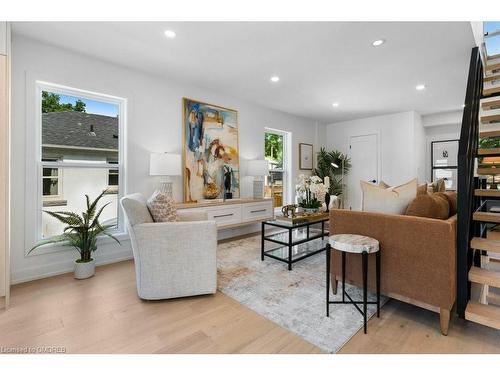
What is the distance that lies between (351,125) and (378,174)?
4.41 feet

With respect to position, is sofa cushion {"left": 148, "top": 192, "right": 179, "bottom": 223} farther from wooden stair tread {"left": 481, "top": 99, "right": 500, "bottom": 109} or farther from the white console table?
wooden stair tread {"left": 481, "top": 99, "right": 500, "bottom": 109}

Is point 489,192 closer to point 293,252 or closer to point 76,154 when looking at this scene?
point 293,252

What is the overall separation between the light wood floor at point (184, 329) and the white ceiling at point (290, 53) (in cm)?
248

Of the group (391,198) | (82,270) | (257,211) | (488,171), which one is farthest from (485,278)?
(82,270)

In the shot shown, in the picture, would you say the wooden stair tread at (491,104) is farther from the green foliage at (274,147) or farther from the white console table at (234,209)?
the green foliage at (274,147)

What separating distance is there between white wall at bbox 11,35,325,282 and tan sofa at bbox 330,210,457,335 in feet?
8.95

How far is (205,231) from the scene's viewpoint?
7.13ft

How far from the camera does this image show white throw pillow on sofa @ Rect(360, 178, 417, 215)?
76.5 inches

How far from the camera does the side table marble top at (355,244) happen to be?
172 centimetres

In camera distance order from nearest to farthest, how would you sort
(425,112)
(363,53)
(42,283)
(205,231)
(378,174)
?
1. (205,231)
2. (42,283)
3. (363,53)
4. (425,112)
5. (378,174)

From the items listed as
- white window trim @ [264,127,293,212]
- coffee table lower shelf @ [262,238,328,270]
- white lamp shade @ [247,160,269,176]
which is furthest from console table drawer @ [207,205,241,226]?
white window trim @ [264,127,293,212]

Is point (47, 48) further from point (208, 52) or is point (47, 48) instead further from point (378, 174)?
point (378, 174)

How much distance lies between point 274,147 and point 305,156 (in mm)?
957
